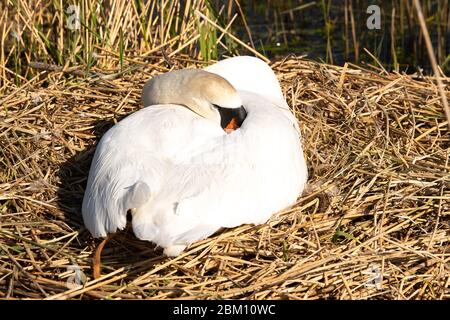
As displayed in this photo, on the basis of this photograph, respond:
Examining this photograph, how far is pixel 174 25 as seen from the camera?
228 inches

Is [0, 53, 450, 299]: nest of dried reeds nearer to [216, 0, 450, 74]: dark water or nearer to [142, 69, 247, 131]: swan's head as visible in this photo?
[142, 69, 247, 131]: swan's head

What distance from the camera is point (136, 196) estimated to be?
11.3 feet

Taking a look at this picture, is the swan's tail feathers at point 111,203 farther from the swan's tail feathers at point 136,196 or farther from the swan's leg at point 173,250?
the swan's leg at point 173,250

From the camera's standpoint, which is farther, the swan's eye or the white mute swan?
the swan's eye

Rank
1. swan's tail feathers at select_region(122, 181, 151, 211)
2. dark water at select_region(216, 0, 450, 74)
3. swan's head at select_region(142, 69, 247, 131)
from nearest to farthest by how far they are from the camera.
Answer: swan's tail feathers at select_region(122, 181, 151, 211) < swan's head at select_region(142, 69, 247, 131) < dark water at select_region(216, 0, 450, 74)

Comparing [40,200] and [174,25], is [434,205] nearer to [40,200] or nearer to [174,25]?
[40,200]

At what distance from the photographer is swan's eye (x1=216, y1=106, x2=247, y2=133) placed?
409 centimetres

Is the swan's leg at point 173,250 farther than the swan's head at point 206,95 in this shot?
No

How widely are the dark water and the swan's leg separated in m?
4.04

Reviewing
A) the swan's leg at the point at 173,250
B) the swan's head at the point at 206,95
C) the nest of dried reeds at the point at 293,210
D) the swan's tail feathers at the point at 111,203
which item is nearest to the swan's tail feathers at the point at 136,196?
the swan's tail feathers at the point at 111,203

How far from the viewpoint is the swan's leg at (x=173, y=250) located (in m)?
3.45

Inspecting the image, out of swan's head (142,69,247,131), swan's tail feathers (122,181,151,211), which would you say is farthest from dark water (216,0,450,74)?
swan's tail feathers (122,181,151,211)

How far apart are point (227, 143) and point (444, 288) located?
1.08 m

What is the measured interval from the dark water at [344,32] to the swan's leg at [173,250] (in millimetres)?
4039
